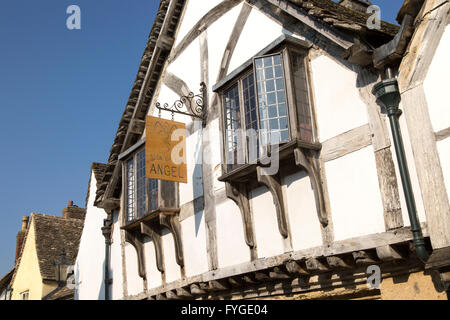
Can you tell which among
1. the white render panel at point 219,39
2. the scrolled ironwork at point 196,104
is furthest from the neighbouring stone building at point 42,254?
the white render panel at point 219,39

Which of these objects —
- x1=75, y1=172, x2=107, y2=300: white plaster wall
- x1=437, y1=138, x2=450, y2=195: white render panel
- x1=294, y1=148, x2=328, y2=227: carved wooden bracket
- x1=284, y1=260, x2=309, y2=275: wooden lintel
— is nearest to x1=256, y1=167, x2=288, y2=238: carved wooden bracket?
x1=284, y1=260, x2=309, y2=275: wooden lintel

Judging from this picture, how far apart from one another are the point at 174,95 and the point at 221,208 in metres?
3.12

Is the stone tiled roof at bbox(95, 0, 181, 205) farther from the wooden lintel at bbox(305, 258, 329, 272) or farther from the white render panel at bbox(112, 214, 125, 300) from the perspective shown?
the wooden lintel at bbox(305, 258, 329, 272)

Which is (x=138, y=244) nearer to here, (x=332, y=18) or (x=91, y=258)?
(x=91, y=258)

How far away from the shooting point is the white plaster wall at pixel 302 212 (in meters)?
6.60

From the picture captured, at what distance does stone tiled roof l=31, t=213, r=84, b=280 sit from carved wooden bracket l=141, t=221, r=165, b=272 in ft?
30.8

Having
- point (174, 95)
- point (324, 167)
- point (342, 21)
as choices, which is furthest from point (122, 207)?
point (342, 21)

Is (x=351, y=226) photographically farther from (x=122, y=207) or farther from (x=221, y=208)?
(x=122, y=207)

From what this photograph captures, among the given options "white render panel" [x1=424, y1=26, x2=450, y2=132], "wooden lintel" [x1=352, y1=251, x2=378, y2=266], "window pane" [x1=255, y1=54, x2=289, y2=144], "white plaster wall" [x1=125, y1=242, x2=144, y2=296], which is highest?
"window pane" [x1=255, y1=54, x2=289, y2=144]

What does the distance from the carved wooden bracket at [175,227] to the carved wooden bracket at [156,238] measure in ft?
1.87

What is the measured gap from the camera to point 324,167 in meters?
6.61

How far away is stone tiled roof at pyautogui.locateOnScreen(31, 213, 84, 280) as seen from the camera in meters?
18.5

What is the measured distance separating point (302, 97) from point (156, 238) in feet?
14.0

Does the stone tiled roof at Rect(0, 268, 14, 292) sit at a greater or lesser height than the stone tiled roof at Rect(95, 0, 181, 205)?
lesser
